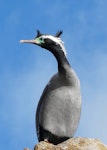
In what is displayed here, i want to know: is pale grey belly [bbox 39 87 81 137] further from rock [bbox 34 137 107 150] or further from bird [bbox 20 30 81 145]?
rock [bbox 34 137 107 150]

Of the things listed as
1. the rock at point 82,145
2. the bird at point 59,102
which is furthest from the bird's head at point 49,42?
the rock at point 82,145

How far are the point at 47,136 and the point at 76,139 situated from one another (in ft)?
4.36

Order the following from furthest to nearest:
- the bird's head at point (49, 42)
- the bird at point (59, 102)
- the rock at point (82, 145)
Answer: the bird's head at point (49, 42)
the bird at point (59, 102)
the rock at point (82, 145)

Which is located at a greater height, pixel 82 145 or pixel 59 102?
pixel 59 102

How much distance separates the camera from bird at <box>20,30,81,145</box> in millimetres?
6945

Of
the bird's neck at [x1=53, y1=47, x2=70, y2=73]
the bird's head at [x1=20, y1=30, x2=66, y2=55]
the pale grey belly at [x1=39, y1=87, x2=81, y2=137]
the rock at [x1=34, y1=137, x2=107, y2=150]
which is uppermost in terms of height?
the bird's head at [x1=20, y1=30, x2=66, y2=55]

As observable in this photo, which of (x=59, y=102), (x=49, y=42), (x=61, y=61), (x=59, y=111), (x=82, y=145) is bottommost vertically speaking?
(x=82, y=145)

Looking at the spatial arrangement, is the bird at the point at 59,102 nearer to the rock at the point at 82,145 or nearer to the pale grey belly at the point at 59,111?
the pale grey belly at the point at 59,111

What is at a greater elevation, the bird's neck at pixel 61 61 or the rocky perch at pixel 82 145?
the bird's neck at pixel 61 61

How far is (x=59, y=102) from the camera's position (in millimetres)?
6965

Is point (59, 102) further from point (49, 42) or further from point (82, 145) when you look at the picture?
point (82, 145)

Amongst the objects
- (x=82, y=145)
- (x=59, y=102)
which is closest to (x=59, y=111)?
(x=59, y=102)

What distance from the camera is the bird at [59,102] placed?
22.8 ft

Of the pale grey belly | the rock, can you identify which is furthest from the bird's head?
the rock
